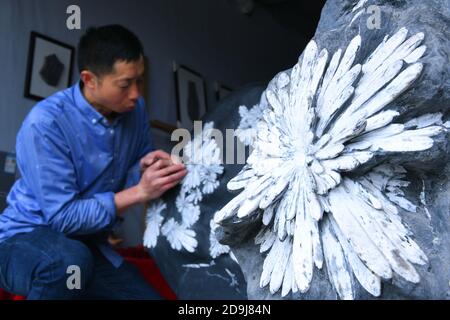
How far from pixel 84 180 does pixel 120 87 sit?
209 millimetres

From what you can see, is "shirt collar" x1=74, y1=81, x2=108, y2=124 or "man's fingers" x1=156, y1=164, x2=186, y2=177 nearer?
"man's fingers" x1=156, y1=164, x2=186, y2=177

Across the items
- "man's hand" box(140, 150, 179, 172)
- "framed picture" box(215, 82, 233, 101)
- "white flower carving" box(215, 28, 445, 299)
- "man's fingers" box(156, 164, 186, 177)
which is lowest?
"white flower carving" box(215, 28, 445, 299)

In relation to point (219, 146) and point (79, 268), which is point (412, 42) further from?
point (79, 268)

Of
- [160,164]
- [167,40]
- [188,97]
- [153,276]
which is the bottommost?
[153,276]

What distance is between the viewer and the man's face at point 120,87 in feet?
3.59

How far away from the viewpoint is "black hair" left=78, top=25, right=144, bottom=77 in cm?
110

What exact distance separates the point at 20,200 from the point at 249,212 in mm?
686

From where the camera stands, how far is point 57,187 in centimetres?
104

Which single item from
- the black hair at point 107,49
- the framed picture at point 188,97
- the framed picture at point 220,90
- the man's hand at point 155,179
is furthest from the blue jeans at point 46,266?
the framed picture at point 220,90

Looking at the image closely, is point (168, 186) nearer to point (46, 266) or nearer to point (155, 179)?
point (155, 179)

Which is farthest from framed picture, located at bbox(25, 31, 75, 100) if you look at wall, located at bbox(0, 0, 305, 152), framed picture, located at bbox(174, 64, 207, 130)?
framed picture, located at bbox(174, 64, 207, 130)

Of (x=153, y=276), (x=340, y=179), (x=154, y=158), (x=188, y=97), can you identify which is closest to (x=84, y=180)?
(x=154, y=158)

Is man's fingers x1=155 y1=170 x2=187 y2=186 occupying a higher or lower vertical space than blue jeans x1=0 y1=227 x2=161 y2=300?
higher

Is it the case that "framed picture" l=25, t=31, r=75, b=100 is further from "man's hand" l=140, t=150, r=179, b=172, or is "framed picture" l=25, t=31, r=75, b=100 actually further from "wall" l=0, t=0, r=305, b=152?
"man's hand" l=140, t=150, r=179, b=172
